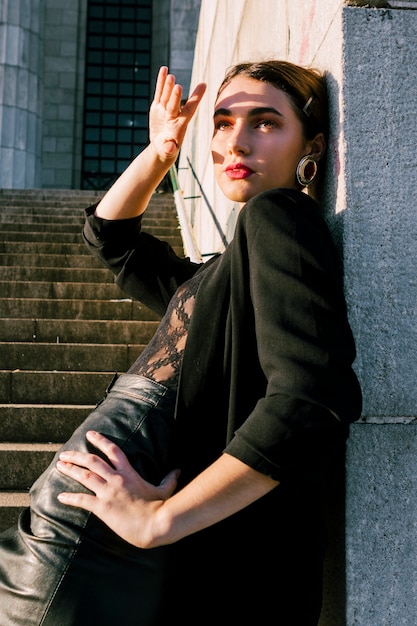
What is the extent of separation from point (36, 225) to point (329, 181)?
7.62m

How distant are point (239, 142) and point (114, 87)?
22597 mm

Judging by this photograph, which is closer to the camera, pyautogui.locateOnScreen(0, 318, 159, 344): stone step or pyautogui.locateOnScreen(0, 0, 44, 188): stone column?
pyautogui.locateOnScreen(0, 318, 159, 344): stone step

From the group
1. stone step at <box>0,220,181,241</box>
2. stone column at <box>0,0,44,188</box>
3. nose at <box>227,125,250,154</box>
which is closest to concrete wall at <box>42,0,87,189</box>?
stone column at <box>0,0,44,188</box>

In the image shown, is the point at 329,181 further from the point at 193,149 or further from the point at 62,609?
the point at 193,149

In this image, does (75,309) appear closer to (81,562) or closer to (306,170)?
(306,170)

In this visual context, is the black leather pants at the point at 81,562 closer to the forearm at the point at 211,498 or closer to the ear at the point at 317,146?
the forearm at the point at 211,498

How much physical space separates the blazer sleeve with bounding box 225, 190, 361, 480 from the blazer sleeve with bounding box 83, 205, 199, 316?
2.63 feet

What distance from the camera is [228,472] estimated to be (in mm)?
1060

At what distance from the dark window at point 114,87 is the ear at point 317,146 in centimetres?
2082

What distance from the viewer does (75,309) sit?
5727 mm

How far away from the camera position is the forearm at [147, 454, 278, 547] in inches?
41.6

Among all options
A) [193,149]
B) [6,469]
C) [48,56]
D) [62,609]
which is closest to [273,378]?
[62,609]

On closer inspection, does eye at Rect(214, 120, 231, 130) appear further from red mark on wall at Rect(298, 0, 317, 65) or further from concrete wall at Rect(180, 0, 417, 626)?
red mark on wall at Rect(298, 0, 317, 65)

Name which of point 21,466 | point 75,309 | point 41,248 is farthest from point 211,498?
point 41,248
